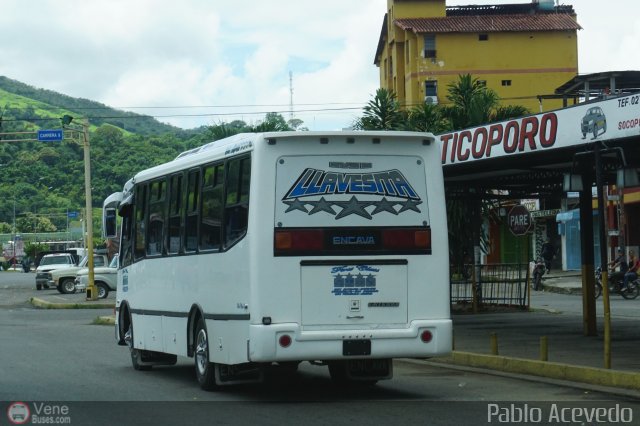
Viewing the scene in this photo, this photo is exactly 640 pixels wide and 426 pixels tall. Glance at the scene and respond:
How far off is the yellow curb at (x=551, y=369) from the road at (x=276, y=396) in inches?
17.9

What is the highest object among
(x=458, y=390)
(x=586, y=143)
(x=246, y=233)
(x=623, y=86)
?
(x=623, y=86)

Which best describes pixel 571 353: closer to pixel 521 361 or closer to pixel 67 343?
pixel 521 361

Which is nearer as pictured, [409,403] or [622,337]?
[409,403]

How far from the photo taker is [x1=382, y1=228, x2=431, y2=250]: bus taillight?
13.6 metres

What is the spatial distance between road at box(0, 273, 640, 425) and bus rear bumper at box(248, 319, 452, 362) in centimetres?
56

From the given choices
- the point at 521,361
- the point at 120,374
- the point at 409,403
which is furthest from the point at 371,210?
the point at 120,374

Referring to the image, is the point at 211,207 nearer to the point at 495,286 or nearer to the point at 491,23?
the point at 495,286

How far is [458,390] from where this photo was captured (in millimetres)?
14664

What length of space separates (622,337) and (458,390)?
7.86 metres

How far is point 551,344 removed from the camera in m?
20.3

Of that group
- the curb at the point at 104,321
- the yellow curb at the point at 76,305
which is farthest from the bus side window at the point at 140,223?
the yellow curb at the point at 76,305

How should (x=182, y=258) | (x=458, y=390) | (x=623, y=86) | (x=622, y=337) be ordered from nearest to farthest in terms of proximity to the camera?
1. (x=458, y=390)
2. (x=182, y=258)
3. (x=622, y=337)
4. (x=623, y=86)

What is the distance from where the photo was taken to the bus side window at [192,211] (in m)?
15.3

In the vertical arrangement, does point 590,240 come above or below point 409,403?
above
